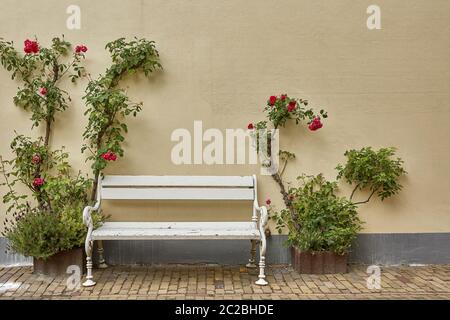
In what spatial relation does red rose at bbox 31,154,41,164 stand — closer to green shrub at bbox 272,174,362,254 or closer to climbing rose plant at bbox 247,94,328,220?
climbing rose plant at bbox 247,94,328,220

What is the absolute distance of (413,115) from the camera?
620 centimetres

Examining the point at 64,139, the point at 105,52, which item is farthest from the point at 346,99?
the point at 64,139

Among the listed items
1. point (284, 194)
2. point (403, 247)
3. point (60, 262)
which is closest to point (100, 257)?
point (60, 262)

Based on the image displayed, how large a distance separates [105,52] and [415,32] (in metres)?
3.42

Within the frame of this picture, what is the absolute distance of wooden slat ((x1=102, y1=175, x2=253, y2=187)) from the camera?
5949mm

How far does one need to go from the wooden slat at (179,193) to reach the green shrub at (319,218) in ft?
1.73

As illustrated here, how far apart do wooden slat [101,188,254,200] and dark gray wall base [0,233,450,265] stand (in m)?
0.53

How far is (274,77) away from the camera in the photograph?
6.16 m

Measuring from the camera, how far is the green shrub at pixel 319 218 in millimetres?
5719

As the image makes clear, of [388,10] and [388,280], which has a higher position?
[388,10]

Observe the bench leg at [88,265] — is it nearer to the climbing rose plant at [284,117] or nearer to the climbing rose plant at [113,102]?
the climbing rose plant at [113,102]

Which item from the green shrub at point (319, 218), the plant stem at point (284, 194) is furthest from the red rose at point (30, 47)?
the green shrub at point (319, 218)

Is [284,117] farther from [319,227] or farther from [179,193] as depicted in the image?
[179,193]

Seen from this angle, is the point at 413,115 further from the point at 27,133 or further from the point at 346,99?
the point at 27,133
